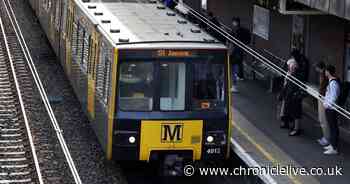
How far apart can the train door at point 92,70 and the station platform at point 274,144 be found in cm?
251

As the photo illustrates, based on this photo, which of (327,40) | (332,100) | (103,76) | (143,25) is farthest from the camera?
(327,40)

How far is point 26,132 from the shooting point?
17906 millimetres

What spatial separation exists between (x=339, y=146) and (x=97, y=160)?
4.17 m

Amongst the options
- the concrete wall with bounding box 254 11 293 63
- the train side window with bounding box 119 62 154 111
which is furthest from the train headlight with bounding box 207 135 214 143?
the concrete wall with bounding box 254 11 293 63

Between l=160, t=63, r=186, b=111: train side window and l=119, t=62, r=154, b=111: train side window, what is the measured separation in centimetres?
22

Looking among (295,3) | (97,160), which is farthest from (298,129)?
(97,160)

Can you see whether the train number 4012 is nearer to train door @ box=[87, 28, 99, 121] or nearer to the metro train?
the metro train

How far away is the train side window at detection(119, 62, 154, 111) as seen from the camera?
14227mm

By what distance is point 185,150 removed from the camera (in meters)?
14.5

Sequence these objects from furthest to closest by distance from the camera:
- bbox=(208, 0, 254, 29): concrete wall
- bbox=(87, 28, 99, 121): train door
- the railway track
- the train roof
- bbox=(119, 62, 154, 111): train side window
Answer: bbox=(208, 0, 254, 29): concrete wall, bbox=(87, 28, 99, 121): train door, the railway track, the train roof, bbox=(119, 62, 154, 111): train side window

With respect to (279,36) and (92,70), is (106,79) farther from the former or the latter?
(279,36)

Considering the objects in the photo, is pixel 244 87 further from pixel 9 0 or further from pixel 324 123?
pixel 9 0

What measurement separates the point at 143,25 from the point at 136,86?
6.63ft

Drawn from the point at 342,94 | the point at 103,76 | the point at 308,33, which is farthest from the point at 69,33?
the point at 342,94
